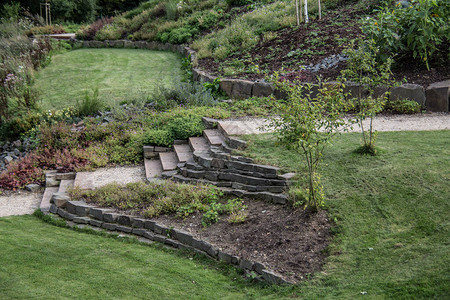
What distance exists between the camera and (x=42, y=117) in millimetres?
10477

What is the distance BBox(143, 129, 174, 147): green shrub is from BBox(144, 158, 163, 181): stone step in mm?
360

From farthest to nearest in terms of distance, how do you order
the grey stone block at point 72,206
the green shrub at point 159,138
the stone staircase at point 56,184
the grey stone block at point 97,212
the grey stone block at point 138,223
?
the green shrub at point 159,138 < the stone staircase at point 56,184 < the grey stone block at point 72,206 < the grey stone block at point 97,212 < the grey stone block at point 138,223

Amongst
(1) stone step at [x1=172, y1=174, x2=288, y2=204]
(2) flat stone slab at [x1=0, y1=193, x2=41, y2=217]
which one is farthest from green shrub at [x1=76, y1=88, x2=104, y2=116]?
(1) stone step at [x1=172, y1=174, x2=288, y2=204]

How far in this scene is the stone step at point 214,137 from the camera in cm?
790

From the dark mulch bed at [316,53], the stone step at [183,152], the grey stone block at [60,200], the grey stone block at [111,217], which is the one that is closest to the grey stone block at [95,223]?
the grey stone block at [111,217]

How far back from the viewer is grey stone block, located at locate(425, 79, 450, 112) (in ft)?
27.8

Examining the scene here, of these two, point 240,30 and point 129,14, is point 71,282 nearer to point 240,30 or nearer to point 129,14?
point 240,30

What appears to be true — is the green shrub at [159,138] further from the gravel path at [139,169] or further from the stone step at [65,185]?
the stone step at [65,185]

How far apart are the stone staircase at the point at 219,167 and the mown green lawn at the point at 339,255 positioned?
1.87 feet

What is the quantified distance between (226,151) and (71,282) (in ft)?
11.4

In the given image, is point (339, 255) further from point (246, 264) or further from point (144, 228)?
point (144, 228)

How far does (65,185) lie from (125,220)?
7.19 feet

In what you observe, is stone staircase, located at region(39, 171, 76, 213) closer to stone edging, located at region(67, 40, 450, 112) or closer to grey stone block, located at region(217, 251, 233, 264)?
grey stone block, located at region(217, 251, 233, 264)

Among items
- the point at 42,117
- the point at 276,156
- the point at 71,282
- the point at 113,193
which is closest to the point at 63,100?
the point at 42,117
